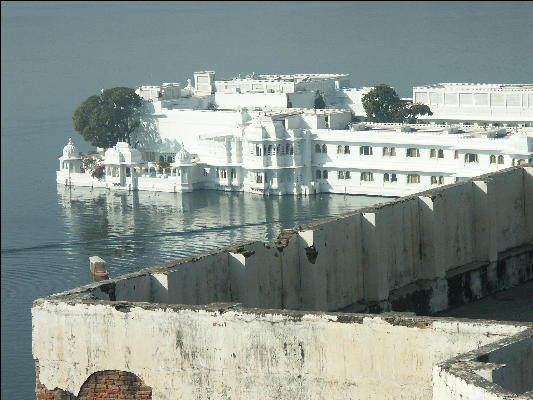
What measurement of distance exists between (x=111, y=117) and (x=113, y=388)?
70571 millimetres

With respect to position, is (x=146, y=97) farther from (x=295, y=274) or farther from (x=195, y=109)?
(x=295, y=274)

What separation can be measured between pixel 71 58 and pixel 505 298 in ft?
534

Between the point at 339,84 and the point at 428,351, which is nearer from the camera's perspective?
the point at 428,351

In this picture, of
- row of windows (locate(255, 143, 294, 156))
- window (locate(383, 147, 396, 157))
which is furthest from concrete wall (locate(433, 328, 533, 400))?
row of windows (locate(255, 143, 294, 156))

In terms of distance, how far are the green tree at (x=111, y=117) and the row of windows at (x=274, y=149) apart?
11438 millimetres

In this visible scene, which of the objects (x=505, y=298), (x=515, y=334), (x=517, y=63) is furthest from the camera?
(x=517, y=63)

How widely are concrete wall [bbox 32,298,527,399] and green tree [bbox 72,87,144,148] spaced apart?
70.0 metres

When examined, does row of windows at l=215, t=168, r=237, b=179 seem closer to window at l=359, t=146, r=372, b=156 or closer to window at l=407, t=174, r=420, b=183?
window at l=359, t=146, r=372, b=156

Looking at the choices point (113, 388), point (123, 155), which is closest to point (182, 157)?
point (123, 155)

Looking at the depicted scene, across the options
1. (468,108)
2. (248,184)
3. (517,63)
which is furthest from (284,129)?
(517,63)

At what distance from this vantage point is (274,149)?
7462 cm

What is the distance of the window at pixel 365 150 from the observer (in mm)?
72706

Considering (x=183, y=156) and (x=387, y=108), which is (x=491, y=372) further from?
(x=387, y=108)

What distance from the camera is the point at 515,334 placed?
12.6 metres
